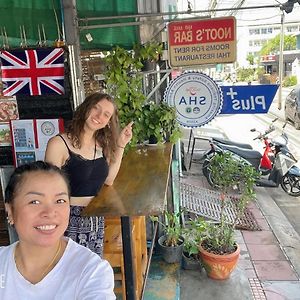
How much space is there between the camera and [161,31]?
3740mm

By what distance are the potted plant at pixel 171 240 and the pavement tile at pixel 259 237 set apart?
1258 mm

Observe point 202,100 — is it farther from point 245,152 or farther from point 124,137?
point 245,152

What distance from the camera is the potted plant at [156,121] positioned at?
10.8ft

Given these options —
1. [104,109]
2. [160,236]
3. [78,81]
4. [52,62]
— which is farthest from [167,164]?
[160,236]

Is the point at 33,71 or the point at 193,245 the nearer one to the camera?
the point at 33,71

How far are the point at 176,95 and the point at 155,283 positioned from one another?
1.82m

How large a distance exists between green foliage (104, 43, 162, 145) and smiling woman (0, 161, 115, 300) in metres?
1.96

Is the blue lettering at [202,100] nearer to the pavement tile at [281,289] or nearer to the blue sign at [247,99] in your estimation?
the blue sign at [247,99]

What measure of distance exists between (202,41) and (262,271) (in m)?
2.51

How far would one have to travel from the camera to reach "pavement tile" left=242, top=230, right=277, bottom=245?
15.4ft

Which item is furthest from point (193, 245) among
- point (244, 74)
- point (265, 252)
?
point (244, 74)

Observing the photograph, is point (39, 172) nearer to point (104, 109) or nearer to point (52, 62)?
point (104, 109)

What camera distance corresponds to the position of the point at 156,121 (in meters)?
3.29

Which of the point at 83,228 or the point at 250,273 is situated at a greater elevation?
the point at 83,228
